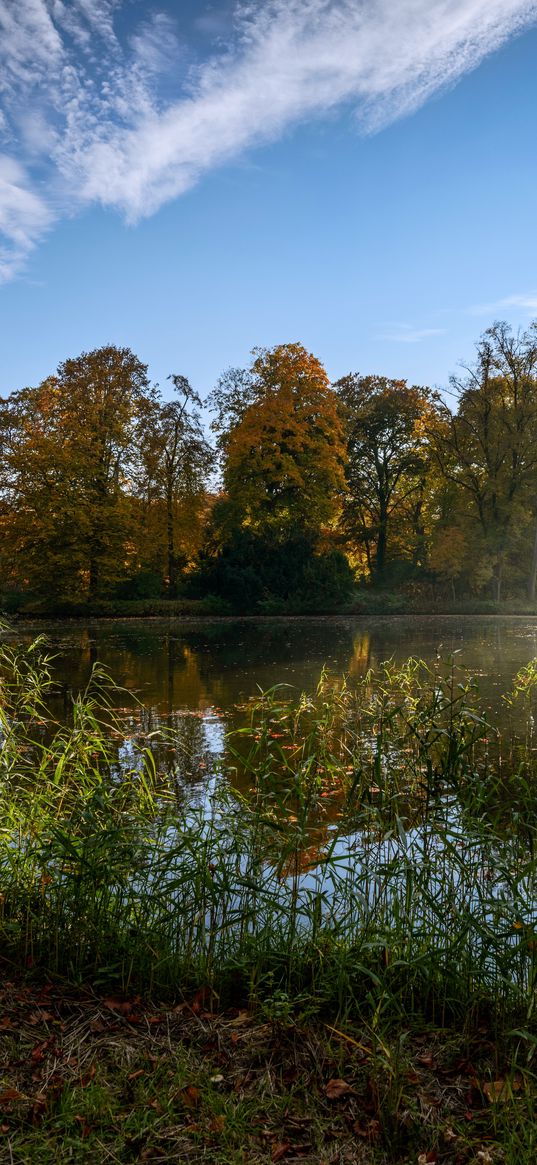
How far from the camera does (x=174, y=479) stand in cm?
3547

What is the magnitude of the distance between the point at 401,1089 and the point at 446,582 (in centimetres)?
3507

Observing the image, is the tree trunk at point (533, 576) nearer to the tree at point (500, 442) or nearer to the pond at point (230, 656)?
the tree at point (500, 442)

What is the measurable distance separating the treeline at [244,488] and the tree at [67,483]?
64mm

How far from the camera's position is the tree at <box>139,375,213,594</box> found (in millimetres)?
34438

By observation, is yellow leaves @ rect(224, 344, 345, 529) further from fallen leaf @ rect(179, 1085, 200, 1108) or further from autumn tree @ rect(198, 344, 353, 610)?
fallen leaf @ rect(179, 1085, 200, 1108)

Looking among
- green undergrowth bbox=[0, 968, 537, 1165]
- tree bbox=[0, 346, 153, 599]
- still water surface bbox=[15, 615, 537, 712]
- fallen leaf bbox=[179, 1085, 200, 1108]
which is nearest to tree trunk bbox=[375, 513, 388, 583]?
still water surface bbox=[15, 615, 537, 712]

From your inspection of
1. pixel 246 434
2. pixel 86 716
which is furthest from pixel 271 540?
pixel 86 716

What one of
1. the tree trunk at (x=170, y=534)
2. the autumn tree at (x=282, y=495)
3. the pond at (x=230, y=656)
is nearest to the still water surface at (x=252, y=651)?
the pond at (x=230, y=656)

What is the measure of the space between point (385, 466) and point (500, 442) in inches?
295

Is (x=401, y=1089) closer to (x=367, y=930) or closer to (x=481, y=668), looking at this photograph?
(x=367, y=930)

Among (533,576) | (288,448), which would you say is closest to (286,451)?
(288,448)

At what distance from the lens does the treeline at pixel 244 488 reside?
29422 millimetres

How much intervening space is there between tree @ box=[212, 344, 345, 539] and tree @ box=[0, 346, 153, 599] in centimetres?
543

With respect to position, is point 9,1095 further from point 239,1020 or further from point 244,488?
point 244,488
